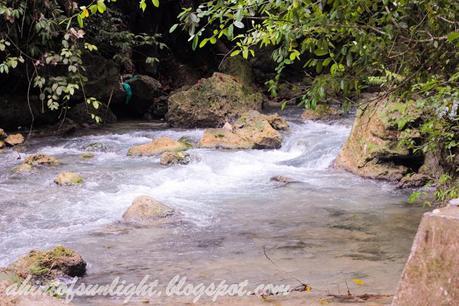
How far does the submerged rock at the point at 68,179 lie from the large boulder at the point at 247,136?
3297 millimetres

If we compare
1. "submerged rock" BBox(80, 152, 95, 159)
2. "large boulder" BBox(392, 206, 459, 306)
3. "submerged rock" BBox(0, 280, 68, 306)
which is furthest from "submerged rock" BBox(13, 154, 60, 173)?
"large boulder" BBox(392, 206, 459, 306)

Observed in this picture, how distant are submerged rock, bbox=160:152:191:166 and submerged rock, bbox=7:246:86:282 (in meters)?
4.70

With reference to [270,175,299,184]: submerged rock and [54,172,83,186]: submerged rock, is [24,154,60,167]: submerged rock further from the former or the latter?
[270,175,299,184]: submerged rock

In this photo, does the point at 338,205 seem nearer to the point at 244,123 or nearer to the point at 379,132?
the point at 379,132

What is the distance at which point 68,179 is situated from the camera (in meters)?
7.27

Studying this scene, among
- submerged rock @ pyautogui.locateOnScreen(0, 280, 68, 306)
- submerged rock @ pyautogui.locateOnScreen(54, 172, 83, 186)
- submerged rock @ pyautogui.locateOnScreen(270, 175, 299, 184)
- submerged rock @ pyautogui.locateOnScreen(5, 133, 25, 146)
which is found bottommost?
Result: submerged rock @ pyautogui.locateOnScreen(270, 175, 299, 184)

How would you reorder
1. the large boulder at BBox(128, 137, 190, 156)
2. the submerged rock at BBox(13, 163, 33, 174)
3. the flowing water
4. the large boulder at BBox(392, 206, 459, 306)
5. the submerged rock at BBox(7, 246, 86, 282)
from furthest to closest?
the large boulder at BBox(128, 137, 190, 156)
the submerged rock at BBox(13, 163, 33, 174)
the flowing water
the submerged rock at BBox(7, 246, 86, 282)
the large boulder at BBox(392, 206, 459, 306)

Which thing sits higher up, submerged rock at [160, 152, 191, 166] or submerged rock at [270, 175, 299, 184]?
submerged rock at [160, 152, 191, 166]

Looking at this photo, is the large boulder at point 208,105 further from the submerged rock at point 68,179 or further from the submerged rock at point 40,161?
the submerged rock at point 68,179

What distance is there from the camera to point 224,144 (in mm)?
10117

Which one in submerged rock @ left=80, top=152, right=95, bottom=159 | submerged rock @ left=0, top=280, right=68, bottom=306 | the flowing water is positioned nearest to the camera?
submerged rock @ left=0, top=280, right=68, bottom=306

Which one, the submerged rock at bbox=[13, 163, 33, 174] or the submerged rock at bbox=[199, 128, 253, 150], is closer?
the submerged rock at bbox=[13, 163, 33, 174]

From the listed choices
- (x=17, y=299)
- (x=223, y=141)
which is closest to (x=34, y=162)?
(x=223, y=141)

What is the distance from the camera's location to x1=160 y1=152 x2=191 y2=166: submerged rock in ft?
28.6
